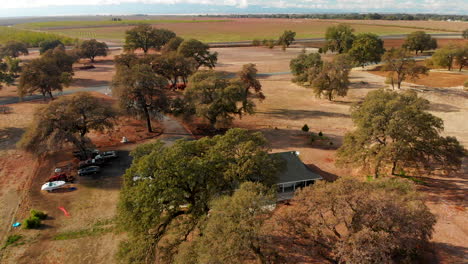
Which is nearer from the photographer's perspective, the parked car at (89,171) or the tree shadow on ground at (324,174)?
the tree shadow on ground at (324,174)

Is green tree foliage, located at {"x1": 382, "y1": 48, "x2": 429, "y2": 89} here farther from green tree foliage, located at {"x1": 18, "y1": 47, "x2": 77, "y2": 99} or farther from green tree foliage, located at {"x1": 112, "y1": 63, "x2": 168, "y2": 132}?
green tree foliage, located at {"x1": 18, "y1": 47, "x2": 77, "y2": 99}

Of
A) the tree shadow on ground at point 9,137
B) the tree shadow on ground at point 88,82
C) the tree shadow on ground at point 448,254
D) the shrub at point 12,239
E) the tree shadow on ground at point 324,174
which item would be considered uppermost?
the tree shadow on ground at point 88,82

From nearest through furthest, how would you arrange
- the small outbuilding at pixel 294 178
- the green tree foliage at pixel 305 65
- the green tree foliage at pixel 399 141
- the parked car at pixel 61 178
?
the green tree foliage at pixel 399 141, the small outbuilding at pixel 294 178, the parked car at pixel 61 178, the green tree foliage at pixel 305 65

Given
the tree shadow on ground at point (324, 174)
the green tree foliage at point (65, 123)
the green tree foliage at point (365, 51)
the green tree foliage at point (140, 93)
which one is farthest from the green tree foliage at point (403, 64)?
the green tree foliage at point (65, 123)

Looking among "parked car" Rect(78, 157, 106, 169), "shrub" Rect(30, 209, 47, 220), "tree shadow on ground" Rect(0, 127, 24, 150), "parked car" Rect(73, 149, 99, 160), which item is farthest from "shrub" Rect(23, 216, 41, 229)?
"tree shadow on ground" Rect(0, 127, 24, 150)

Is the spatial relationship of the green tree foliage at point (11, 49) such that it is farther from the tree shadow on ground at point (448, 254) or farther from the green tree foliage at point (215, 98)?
the tree shadow on ground at point (448, 254)
